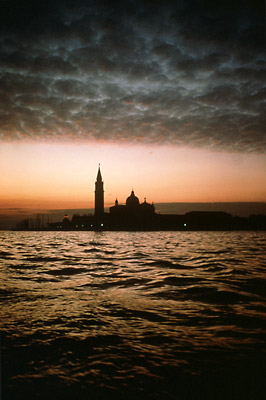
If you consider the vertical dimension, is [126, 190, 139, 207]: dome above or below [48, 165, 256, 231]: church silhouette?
above

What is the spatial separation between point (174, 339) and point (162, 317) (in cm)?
110

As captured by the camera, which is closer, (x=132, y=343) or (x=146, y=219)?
(x=132, y=343)

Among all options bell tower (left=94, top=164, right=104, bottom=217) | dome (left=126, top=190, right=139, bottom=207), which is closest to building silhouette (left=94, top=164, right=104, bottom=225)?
bell tower (left=94, top=164, right=104, bottom=217)

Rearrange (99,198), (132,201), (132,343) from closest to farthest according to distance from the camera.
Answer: (132,343) → (132,201) → (99,198)

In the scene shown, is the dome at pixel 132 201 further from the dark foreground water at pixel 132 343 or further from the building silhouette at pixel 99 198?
the dark foreground water at pixel 132 343

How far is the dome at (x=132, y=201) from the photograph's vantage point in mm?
134250

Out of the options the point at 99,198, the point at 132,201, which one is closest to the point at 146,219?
the point at 132,201

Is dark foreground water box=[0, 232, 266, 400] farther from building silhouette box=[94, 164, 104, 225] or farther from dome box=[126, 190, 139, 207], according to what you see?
building silhouette box=[94, 164, 104, 225]

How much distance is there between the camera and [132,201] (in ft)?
440

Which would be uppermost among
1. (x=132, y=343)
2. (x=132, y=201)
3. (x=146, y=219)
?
(x=132, y=201)

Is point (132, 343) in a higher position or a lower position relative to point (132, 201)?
lower

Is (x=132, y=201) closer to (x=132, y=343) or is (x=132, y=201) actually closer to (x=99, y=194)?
(x=99, y=194)

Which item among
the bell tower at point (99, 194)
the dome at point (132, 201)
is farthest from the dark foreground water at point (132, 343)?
the bell tower at point (99, 194)

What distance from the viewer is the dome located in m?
134
